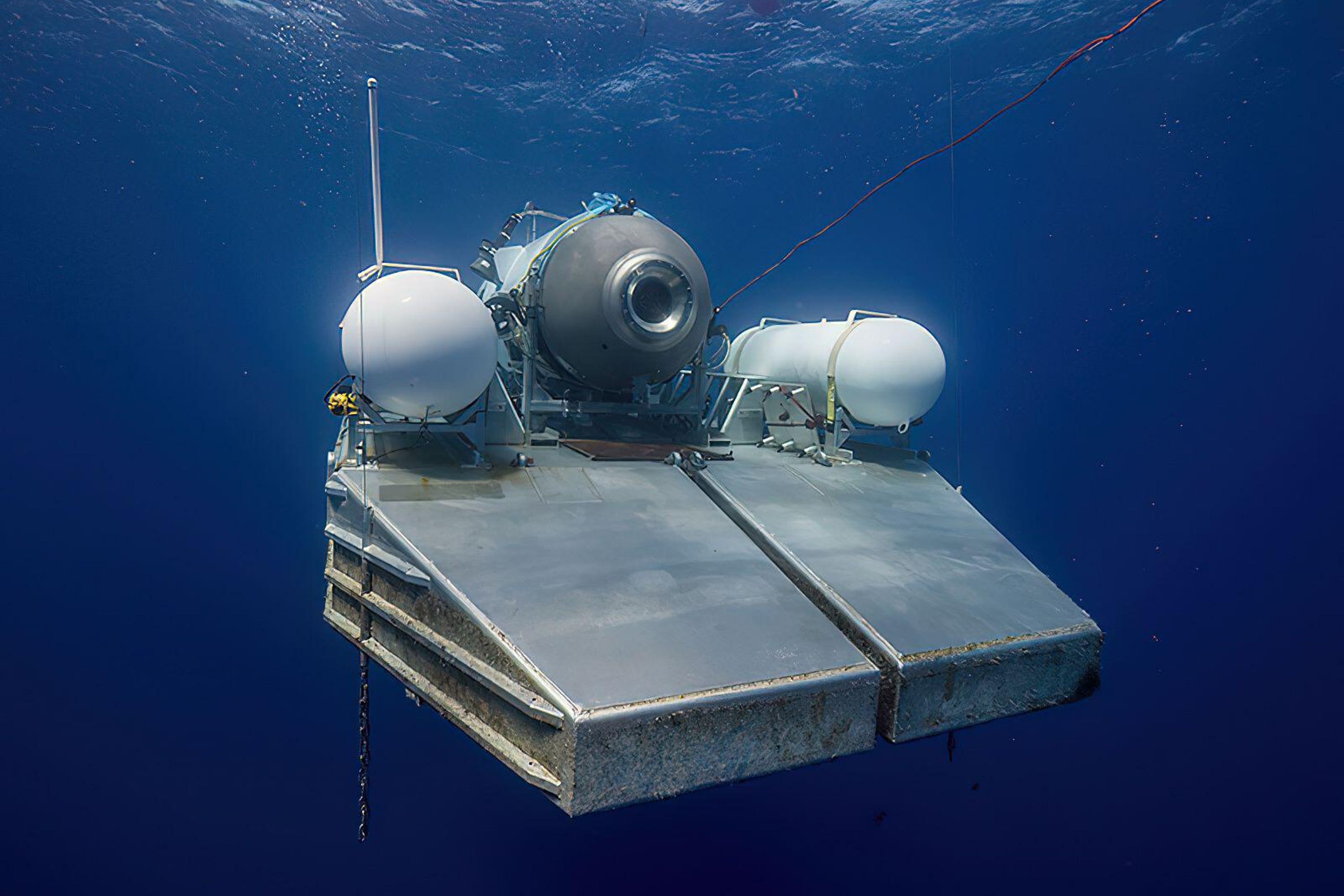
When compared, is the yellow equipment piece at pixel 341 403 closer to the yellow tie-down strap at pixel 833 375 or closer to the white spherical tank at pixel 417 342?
the white spherical tank at pixel 417 342

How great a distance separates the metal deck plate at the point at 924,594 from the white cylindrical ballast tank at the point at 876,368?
82 cm

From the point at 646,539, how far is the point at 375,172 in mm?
2800

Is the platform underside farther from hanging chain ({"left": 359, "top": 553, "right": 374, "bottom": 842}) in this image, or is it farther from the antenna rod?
the antenna rod

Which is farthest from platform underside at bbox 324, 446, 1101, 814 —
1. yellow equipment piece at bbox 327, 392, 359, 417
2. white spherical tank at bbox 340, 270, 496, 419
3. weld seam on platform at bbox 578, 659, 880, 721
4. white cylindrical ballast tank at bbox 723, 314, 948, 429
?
white cylindrical ballast tank at bbox 723, 314, 948, 429

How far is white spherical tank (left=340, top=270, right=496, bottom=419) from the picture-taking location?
384cm

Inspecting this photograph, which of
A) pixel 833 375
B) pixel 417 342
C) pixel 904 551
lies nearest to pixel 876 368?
pixel 833 375

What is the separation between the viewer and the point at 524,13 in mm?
12641

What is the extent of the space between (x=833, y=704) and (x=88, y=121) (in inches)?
774

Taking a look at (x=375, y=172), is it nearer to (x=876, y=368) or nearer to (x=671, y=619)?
(x=671, y=619)

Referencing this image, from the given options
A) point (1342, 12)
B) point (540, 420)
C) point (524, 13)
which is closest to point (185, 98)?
point (524, 13)

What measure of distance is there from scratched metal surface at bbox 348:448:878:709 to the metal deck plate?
0.71 ft

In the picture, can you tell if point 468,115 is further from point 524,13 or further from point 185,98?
point 185,98

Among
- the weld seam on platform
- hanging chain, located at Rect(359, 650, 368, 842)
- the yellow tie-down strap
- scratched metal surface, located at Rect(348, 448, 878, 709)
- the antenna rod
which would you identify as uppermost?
the antenna rod

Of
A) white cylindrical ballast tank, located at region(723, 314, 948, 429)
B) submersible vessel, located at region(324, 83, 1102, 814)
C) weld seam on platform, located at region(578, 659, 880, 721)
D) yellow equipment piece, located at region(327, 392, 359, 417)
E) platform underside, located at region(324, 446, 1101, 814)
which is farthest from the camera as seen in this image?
white cylindrical ballast tank, located at region(723, 314, 948, 429)
